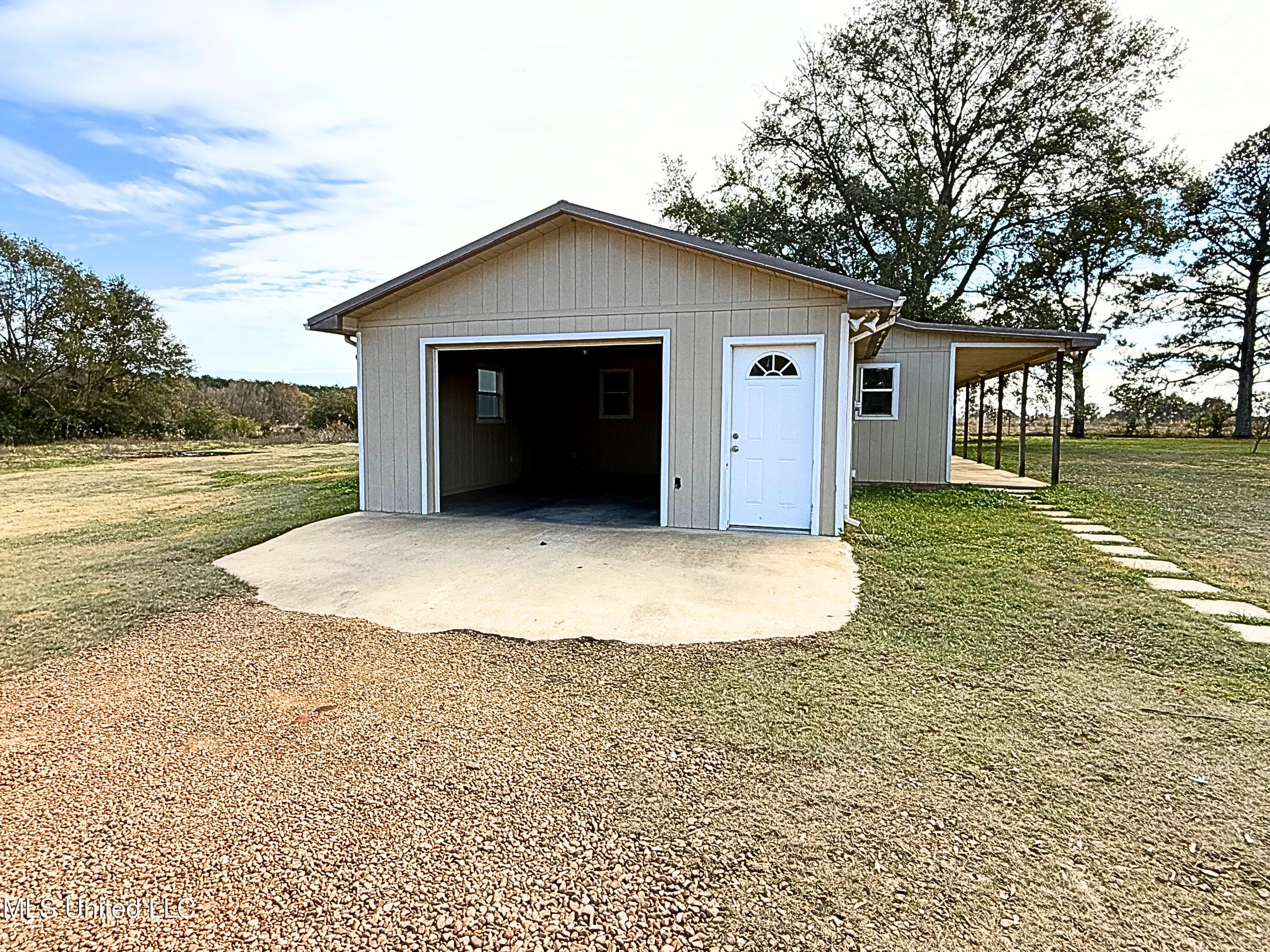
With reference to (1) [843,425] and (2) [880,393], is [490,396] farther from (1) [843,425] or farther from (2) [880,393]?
(2) [880,393]

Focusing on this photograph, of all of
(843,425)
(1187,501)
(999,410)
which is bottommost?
(1187,501)

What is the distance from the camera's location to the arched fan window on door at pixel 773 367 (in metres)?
7.08

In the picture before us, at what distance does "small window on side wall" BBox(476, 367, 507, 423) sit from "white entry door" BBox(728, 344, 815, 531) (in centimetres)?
514

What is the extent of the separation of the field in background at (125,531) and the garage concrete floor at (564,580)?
0.63 meters

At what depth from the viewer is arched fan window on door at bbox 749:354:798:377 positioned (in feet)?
23.2

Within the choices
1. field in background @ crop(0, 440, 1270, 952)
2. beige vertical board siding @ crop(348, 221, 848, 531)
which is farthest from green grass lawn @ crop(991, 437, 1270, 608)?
beige vertical board siding @ crop(348, 221, 848, 531)

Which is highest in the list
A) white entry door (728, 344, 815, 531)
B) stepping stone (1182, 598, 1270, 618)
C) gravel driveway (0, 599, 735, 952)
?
white entry door (728, 344, 815, 531)

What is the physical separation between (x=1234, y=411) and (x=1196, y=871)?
31.7m

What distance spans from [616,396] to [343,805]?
459 inches

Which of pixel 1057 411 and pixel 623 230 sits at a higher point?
pixel 623 230

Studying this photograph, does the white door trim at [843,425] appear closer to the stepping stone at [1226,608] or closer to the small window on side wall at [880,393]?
the stepping stone at [1226,608]

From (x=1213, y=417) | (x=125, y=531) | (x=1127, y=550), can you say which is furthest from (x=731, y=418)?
(x=1213, y=417)

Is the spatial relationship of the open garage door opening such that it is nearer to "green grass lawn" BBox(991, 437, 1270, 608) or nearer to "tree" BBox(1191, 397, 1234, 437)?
"green grass lawn" BBox(991, 437, 1270, 608)

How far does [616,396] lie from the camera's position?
1371 cm
